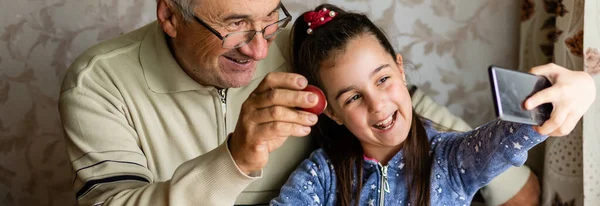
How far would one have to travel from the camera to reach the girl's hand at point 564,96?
1.17 meters

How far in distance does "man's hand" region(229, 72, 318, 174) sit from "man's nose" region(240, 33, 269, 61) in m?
0.37

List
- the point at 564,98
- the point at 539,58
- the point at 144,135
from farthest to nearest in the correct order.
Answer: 1. the point at 539,58
2. the point at 144,135
3. the point at 564,98

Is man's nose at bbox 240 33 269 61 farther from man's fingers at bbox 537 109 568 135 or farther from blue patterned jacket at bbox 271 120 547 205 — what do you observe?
man's fingers at bbox 537 109 568 135

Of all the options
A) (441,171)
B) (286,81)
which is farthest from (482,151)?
(286,81)

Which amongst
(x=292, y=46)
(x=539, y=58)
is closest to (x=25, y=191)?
(x=292, y=46)

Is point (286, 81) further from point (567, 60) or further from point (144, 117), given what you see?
point (567, 60)

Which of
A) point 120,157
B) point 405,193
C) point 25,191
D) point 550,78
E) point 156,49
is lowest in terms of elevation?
point 25,191

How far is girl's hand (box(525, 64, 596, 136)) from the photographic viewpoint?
46.2 inches

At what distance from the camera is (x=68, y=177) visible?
7.28ft

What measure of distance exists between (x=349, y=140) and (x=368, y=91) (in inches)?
9.3

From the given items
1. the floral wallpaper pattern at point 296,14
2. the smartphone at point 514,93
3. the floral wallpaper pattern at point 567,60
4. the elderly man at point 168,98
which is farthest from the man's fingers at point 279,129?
the floral wallpaper pattern at point 296,14

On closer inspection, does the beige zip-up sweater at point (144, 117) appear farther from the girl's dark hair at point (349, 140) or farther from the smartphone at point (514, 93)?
the smartphone at point (514, 93)

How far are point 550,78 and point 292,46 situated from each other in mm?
735

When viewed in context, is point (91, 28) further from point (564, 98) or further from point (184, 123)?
point (564, 98)
